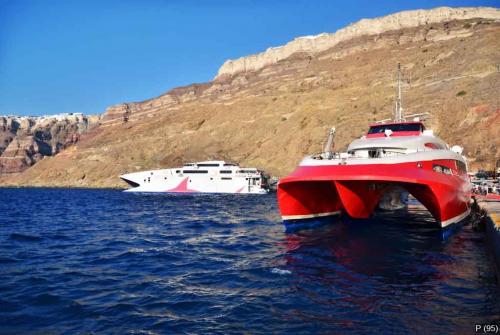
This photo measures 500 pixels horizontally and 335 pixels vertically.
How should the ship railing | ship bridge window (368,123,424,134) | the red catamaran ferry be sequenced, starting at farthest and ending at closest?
ship bridge window (368,123,424,134) → the ship railing → the red catamaran ferry

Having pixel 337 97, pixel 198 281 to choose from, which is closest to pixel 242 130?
pixel 337 97

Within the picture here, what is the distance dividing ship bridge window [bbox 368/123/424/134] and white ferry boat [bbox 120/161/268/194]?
42034mm

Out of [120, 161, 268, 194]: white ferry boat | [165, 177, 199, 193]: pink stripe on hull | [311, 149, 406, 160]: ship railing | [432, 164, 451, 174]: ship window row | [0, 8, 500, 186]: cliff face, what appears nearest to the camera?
[432, 164, 451, 174]: ship window row

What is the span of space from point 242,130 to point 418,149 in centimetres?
7456

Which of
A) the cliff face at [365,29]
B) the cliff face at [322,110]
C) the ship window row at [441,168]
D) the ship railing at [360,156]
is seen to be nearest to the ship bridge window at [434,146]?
the ship window row at [441,168]

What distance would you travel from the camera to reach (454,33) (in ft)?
343

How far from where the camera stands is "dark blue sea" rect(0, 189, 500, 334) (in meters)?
8.00

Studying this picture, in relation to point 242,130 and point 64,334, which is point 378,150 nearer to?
point 64,334

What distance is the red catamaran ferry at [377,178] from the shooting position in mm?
16828

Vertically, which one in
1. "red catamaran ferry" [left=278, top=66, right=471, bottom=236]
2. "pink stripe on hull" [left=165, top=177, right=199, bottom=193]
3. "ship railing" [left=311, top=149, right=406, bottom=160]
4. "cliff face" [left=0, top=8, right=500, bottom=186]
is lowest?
"pink stripe on hull" [left=165, top=177, right=199, bottom=193]

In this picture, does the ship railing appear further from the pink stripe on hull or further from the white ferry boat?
the pink stripe on hull

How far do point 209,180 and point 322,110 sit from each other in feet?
108

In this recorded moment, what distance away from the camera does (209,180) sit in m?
66.2

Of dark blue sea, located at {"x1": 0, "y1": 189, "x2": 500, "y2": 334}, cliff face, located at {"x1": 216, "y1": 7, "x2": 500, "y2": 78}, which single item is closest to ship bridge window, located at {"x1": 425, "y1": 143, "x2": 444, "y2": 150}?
dark blue sea, located at {"x1": 0, "y1": 189, "x2": 500, "y2": 334}
